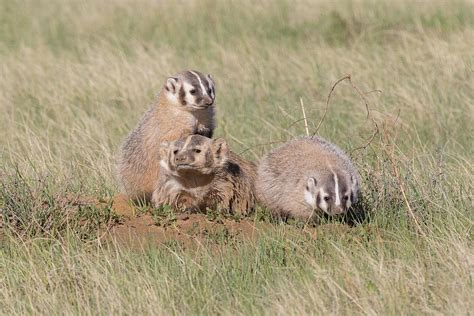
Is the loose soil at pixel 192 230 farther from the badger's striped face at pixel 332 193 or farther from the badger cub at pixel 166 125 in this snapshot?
the badger cub at pixel 166 125

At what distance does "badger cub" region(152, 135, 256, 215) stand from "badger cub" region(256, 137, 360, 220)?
0.23 meters

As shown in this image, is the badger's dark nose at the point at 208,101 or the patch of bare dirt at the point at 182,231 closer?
the patch of bare dirt at the point at 182,231

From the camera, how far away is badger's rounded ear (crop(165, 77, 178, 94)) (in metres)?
7.70

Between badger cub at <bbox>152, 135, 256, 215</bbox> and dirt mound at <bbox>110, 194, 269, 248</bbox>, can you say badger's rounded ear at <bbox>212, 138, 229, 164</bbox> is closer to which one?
badger cub at <bbox>152, 135, 256, 215</bbox>

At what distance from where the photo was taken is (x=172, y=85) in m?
7.77

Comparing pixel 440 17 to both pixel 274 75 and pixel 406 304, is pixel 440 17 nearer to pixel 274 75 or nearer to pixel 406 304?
pixel 274 75

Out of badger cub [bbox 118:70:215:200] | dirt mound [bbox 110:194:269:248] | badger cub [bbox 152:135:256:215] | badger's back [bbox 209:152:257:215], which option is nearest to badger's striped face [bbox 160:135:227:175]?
badger cub [bbox 152:135:256:215]

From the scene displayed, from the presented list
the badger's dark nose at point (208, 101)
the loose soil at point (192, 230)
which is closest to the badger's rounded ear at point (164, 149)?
the loose soil at point (192, 230)

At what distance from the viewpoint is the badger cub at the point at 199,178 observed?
271 inches

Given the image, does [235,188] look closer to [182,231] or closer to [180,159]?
[180,159]

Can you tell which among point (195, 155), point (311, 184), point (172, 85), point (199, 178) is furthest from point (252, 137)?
point (311, 184)

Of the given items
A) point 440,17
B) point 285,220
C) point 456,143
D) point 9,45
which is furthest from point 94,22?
point 285,220

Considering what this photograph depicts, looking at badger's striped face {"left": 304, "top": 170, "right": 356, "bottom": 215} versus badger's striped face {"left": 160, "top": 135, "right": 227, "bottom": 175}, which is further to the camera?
badger's striped face {"left": 160, "top": 135, "right": 227, "bottom": 175}

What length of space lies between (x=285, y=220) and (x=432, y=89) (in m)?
4.00
